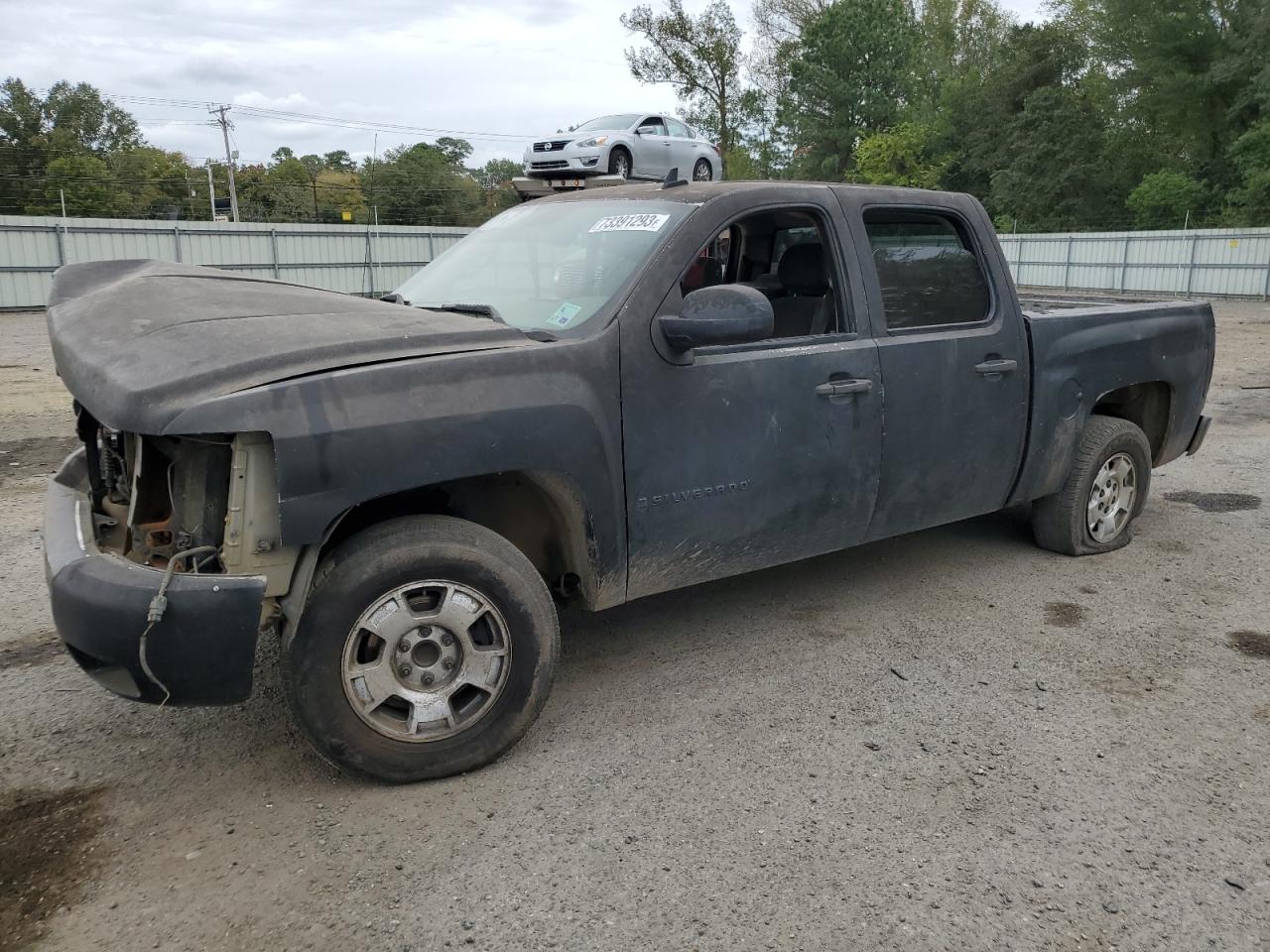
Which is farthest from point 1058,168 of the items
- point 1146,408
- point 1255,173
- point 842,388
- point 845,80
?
point 842,388

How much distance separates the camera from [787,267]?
14.5 ft

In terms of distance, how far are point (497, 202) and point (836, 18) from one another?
20227mm

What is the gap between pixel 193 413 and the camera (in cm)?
262

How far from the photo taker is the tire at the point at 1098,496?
524 cm

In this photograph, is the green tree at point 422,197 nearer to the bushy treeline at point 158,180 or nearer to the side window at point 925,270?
the bushy treeline at point 158,180

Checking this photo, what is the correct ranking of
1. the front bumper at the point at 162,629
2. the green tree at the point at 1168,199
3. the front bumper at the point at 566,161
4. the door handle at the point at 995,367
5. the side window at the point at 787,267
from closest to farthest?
1. the front bumper at the point at 162,629
2. the side window at the point at 787,267
3. the door handle at the point at 995,367
4. the front bumper at the point at 566,161
5. the green tree at the point at 1168,199

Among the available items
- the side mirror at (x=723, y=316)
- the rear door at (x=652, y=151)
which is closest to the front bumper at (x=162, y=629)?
the side mirror at (x=723, y=316)

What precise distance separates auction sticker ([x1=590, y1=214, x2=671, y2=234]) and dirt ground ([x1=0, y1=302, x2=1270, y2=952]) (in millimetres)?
1724

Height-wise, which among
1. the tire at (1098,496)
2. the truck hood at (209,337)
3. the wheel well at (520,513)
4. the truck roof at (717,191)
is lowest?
the tire at (1098,496)

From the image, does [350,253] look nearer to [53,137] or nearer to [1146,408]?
[1146,408]

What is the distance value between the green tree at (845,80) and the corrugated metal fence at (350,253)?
2323cm

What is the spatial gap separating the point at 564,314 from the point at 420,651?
1.29 metres

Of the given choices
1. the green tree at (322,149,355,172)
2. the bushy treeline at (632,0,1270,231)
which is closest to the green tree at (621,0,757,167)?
the bushy treeline at (632,0,1270,231)

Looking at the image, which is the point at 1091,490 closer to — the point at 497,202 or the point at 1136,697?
the point at 1136,697
